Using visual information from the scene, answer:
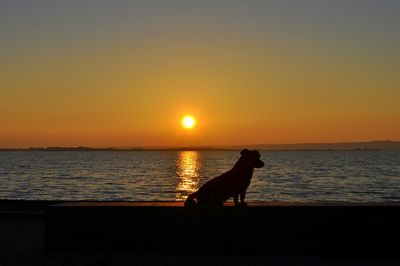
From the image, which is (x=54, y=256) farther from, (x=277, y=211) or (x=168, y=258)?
(x=277, y=211)

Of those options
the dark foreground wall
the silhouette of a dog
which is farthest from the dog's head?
the dark foreground wall

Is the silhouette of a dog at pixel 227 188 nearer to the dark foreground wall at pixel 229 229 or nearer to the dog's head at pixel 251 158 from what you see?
the dog's head at pixel 251 158

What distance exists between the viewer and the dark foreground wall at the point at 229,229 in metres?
9.85

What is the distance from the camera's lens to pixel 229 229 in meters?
9.95

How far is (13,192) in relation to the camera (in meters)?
51.4

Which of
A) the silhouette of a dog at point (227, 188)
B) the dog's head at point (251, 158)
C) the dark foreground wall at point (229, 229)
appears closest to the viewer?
the dark foreground wall at point (229, 229)

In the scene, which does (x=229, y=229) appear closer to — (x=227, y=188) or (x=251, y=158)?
(x=227, y=188)

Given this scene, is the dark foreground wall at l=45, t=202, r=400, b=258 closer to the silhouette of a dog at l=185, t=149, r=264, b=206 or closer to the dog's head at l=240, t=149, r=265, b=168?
the silhouette of a dog at l=185, t=149, r=264, b=206

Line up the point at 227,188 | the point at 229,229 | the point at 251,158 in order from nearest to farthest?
the point at 229,229 < the point at 227,188 < the point at 251,158

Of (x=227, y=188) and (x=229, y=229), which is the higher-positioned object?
(x=227, y=188)

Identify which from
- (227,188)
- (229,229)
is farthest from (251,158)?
(229,229)

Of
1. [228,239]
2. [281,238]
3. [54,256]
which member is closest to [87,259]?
[54,256]

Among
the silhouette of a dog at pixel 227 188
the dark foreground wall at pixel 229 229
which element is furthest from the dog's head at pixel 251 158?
the dark foreground wall at pixel 229 229

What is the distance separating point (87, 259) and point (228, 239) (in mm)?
2462
